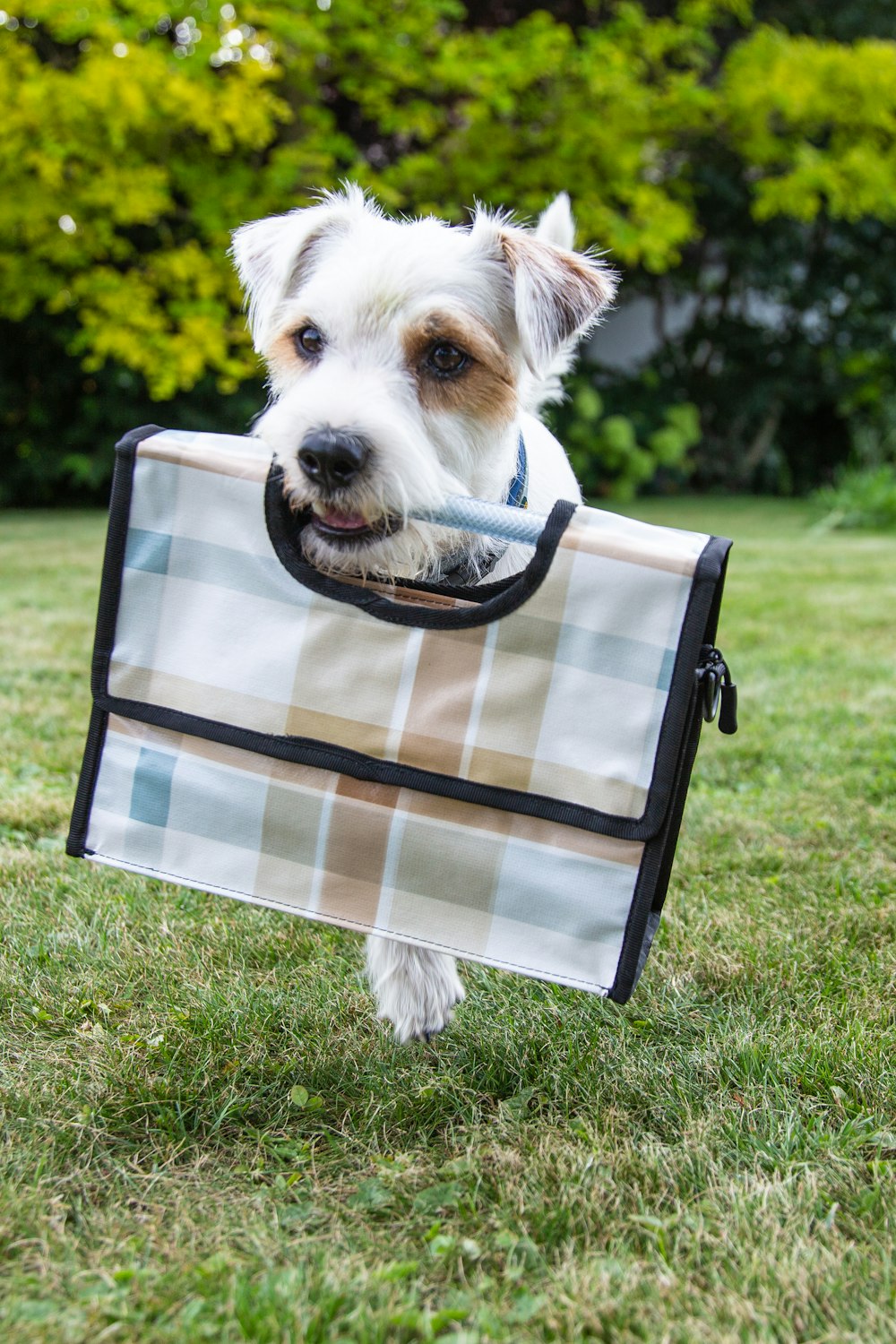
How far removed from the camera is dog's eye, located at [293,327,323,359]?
2355 mm

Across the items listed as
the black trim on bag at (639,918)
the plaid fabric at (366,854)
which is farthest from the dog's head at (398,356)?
the black trim on bag at (639,918)

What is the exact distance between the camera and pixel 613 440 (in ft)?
53.7

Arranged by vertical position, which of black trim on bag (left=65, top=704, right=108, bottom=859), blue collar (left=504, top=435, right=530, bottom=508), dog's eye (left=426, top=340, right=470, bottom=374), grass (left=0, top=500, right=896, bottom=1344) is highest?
dog's eye (left=426, top=340, right=470, bottom=374)

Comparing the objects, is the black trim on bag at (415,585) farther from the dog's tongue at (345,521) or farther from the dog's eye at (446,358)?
the dog's eye at (446,358)

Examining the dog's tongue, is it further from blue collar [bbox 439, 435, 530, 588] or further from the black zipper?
the black zipper

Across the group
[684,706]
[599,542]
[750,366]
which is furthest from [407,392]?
[750,366]

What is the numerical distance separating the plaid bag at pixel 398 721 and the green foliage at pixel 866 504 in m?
11.8

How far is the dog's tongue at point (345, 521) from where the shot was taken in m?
2.03

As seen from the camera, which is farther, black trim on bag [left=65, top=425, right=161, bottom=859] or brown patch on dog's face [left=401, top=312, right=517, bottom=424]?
brown patch on dog's face [left=401, top=312, right=517, bottom=424]

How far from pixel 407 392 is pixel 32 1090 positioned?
1501mm

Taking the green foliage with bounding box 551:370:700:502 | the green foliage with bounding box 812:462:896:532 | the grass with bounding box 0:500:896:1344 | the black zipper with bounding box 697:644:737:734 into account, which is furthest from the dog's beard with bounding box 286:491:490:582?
the green foliage with bounding box 551:370:700:502

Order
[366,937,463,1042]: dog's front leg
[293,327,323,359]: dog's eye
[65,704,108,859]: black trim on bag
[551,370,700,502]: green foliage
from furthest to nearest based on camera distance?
[551,370,700,502]: green foliage → [293,327,323,359]: dog's eye → [366,937,463,1042]: dog's front leg → [65,704,108,859]: black trim on bag

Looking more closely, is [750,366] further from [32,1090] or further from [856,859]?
[32,1090]

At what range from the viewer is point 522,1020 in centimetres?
227
